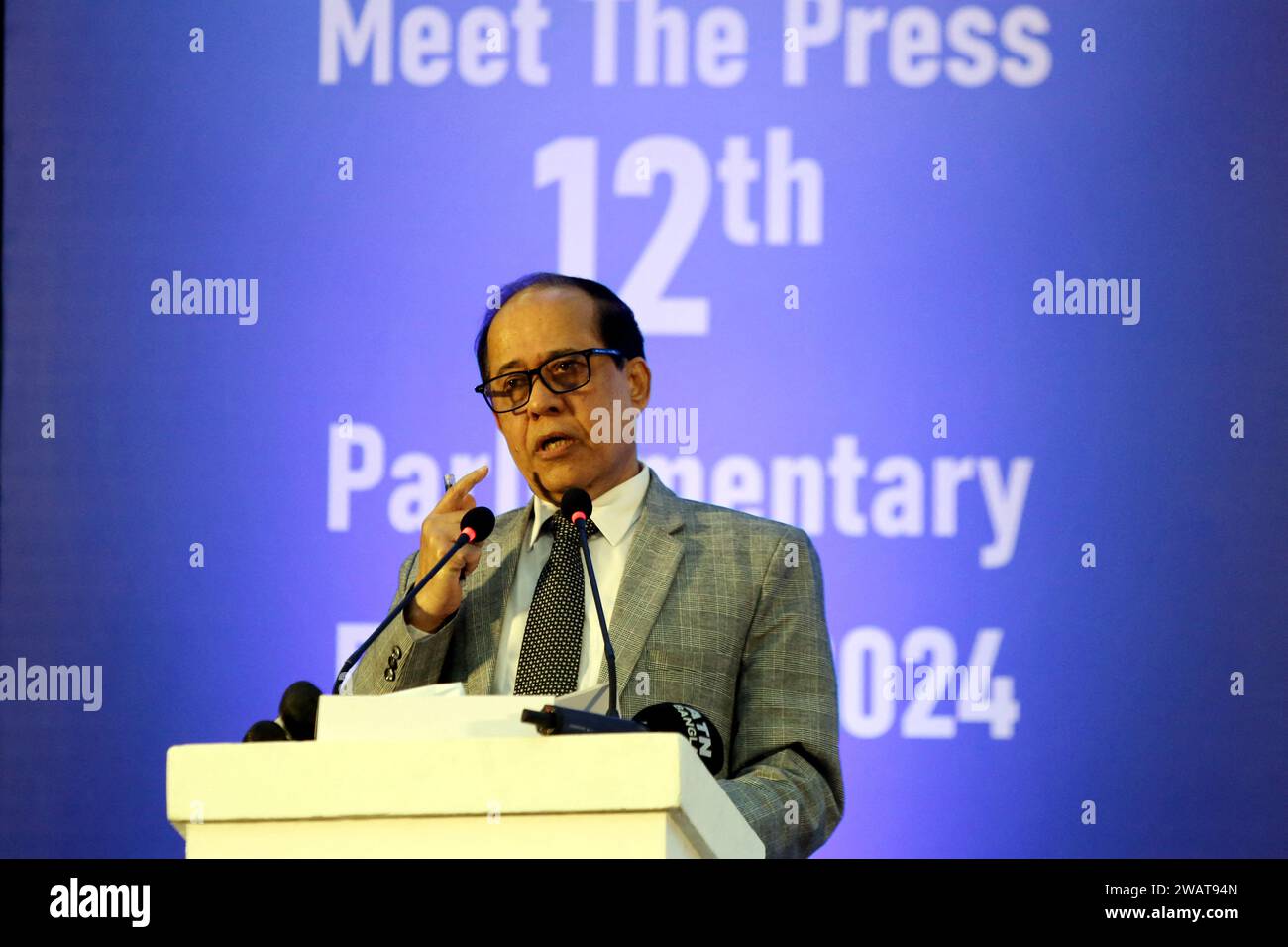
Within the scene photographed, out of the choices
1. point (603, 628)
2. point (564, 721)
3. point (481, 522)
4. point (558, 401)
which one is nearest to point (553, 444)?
point (558, 401)

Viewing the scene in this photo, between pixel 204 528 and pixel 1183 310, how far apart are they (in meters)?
2.50

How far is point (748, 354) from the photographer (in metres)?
4.34

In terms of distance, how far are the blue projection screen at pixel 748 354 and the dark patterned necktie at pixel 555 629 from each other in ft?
2.50

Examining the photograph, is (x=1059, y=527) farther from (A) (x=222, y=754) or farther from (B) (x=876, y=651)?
(A) (x=222, y=754)

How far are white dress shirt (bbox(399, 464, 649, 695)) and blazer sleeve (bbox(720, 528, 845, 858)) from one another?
0.96 ft

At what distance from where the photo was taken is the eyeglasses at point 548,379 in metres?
3.60

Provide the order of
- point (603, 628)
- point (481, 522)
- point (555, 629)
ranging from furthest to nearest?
point (555, 629) → point (481, 522) → point (603, 628)

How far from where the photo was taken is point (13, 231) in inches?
180

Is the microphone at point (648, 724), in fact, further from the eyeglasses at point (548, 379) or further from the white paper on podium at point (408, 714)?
the eyeglasses at point (548, 379)

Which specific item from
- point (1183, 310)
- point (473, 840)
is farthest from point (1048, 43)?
point (473, 840)

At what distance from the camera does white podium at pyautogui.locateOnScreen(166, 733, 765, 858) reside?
84.6 inches

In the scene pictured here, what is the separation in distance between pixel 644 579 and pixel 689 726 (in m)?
0.79

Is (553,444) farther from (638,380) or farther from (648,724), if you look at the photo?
(648,724)

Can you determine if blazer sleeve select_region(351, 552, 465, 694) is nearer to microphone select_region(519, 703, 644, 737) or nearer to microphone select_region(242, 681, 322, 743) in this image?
microphone select_region(242, 681, 322, 743)
